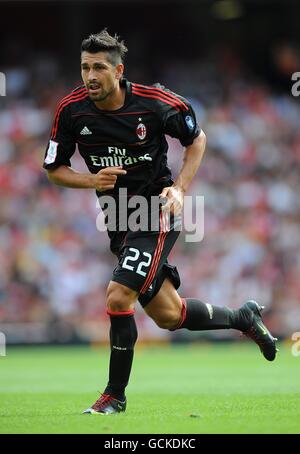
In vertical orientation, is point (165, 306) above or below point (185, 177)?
below

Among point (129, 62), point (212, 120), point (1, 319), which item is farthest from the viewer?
point (129, 62)

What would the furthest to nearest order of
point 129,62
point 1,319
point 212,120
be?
point 129,62 → point 212,120 → point 1,319

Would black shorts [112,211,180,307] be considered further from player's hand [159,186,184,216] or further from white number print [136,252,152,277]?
player's hand [159,186,184,216]

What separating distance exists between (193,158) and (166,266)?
0.80 metres

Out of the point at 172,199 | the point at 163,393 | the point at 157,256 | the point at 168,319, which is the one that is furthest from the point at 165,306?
the point at 163,393

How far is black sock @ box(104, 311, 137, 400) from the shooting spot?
646cm

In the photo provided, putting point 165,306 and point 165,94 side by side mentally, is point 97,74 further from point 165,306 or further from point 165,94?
point 165,306

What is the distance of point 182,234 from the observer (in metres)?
16.9

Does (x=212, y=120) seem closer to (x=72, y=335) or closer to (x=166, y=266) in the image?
(x=72, y=335)

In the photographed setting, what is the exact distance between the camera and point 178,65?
20.2m

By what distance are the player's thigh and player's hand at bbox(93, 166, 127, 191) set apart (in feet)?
2.87

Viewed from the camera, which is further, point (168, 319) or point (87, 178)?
point (168, 319)

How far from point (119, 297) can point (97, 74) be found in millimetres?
1509

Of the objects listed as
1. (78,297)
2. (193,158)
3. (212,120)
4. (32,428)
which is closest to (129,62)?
(212,120)
